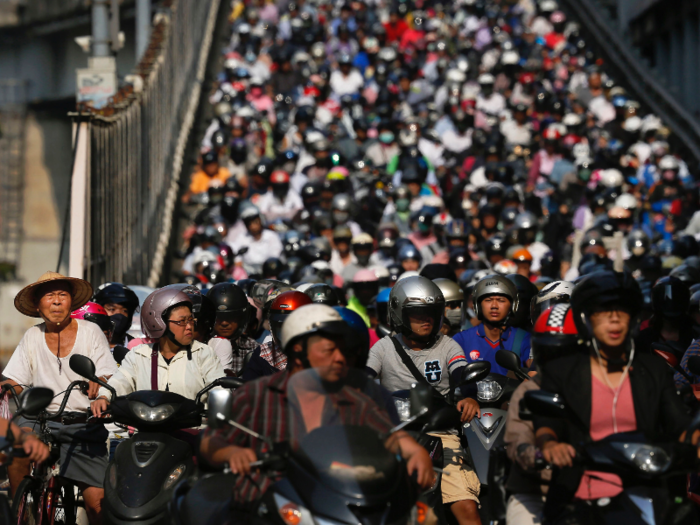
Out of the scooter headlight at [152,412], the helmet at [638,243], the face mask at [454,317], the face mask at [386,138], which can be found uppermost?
the face mask at [386,138]

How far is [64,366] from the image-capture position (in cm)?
785

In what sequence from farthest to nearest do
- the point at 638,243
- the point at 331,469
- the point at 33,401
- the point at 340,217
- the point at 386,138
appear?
the point at 386,138
the point at 340,217
the point at 638,243
the point at 33,401
the point at 331,469

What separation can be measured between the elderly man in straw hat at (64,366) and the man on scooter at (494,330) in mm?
2657

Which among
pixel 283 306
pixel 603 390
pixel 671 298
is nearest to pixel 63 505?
pixel 283 306

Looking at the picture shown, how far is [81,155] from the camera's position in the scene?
14.2 metres

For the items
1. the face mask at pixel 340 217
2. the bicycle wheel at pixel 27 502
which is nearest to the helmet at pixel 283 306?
the bicycle wheel at pixel 27 502

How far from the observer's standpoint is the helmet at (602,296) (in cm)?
542

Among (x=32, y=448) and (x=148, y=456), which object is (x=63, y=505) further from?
(x=32, y=448)

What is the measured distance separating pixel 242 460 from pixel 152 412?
1823 millimetres

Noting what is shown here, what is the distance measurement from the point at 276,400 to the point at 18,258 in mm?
33228

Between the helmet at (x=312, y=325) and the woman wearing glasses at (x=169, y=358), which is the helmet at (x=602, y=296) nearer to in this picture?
the helmet at (x=312, y=325)

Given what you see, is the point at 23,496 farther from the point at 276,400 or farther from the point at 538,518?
the point at 538,518

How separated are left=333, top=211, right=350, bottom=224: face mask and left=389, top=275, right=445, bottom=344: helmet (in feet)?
29.7

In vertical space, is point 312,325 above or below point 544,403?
above
